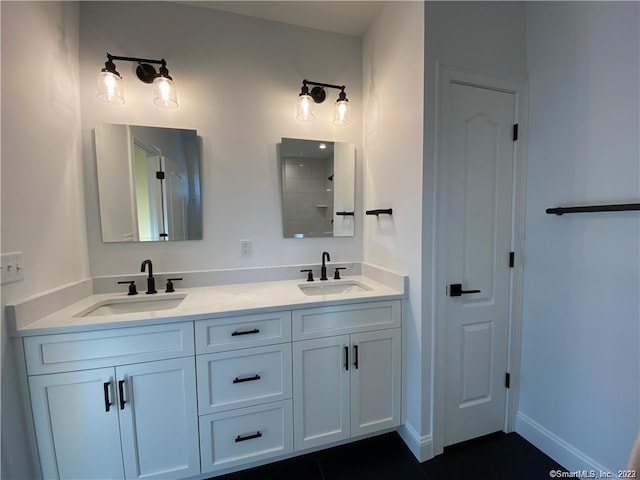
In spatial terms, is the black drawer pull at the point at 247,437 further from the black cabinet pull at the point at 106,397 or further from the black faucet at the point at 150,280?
the black faucet at the point at 150,280

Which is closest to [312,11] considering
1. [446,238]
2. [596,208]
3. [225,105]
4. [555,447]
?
[225,105]

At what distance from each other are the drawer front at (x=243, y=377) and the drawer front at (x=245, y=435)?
0.05 metres

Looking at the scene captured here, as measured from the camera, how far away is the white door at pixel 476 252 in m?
1.52

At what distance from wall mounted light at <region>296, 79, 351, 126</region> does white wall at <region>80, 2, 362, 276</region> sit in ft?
0.24

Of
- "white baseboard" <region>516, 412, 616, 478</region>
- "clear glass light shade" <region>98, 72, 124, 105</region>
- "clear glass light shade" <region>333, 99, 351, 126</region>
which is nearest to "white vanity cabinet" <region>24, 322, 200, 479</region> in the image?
"clear glass light shade" <region>98, 72, 124, 105</region>

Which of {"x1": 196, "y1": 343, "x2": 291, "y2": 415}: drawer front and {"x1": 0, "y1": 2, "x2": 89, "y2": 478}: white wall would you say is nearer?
{"x1": 0, "y1": 2, "x2": 89, "y2": 478}: white wall

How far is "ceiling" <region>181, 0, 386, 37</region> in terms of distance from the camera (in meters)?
1.73

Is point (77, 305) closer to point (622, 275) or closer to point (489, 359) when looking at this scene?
point (489, 359)

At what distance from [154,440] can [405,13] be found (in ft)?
8.42

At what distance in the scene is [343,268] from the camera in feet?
6.89

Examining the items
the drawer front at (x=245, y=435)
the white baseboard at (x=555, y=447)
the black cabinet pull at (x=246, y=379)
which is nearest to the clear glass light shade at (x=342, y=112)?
the black cabinet pull at (x=246, y=379)

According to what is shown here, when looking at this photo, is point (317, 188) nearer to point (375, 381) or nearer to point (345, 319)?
point (345, 319)

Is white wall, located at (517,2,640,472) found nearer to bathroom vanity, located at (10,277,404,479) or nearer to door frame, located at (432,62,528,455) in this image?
door frame, located at (432,62,528,455)

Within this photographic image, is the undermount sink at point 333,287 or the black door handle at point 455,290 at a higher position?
the black door handle at point 455,290
